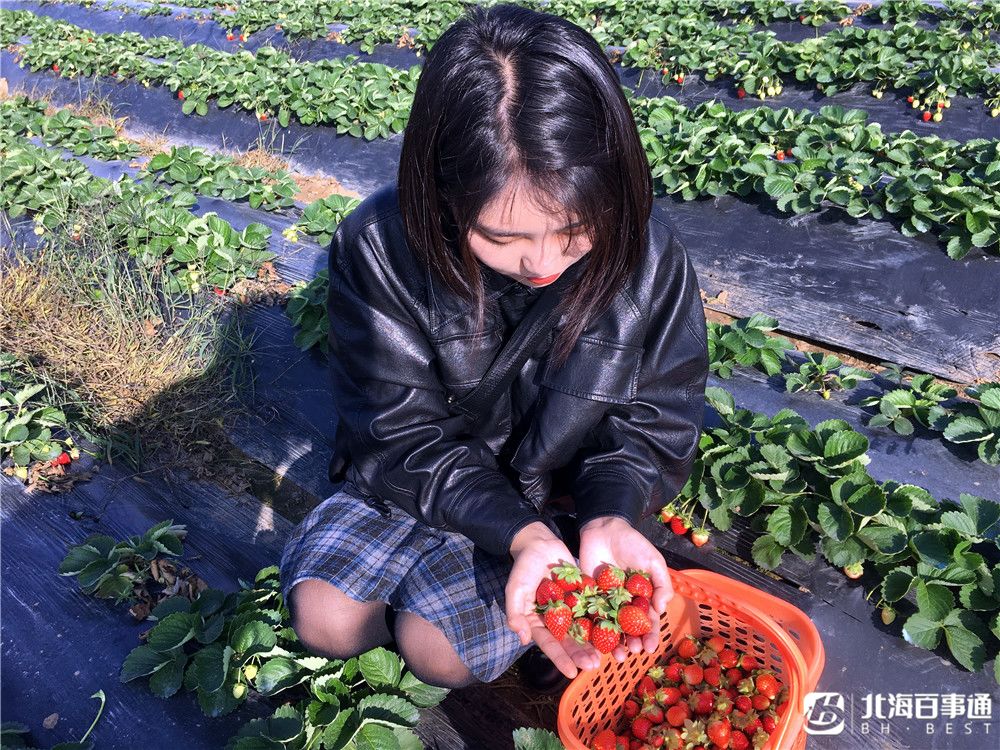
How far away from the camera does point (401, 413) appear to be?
1.76 meters

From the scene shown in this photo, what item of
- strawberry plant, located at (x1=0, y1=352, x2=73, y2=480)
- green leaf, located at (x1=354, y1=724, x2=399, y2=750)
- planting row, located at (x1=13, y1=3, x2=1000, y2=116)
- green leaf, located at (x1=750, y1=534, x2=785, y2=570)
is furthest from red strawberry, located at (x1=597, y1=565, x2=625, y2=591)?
planting row, located at (x1=13, y1=3, x2=1000, y2=116)

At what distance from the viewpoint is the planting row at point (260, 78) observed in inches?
211

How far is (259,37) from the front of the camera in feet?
28.6

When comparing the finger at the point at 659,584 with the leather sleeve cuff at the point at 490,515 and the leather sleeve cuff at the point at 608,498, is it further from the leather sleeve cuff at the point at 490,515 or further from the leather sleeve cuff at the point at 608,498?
the leather sleeve cuff at the point at 490,515

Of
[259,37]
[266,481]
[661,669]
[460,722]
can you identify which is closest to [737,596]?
→ [661,669]

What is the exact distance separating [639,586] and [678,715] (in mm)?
500

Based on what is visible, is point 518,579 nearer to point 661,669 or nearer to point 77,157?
point 661,669

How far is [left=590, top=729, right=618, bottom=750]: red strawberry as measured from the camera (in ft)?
5.82

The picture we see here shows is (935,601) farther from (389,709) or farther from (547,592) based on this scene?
(389,709)

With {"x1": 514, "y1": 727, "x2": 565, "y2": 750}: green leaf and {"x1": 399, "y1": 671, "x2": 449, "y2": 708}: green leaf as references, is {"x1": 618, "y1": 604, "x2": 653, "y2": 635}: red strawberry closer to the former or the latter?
{"x1": 514, "y1": 727, "x2": 565, "y2": 750}: green leaf

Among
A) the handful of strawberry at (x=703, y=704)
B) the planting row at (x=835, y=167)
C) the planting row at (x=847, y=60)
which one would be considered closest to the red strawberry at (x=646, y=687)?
the handful of strawberry at (x=703, y=704)

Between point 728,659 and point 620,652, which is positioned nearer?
point 620,652

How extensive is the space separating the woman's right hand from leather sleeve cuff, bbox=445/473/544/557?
0.16 feet

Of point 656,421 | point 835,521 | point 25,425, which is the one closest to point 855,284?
point 835,521
